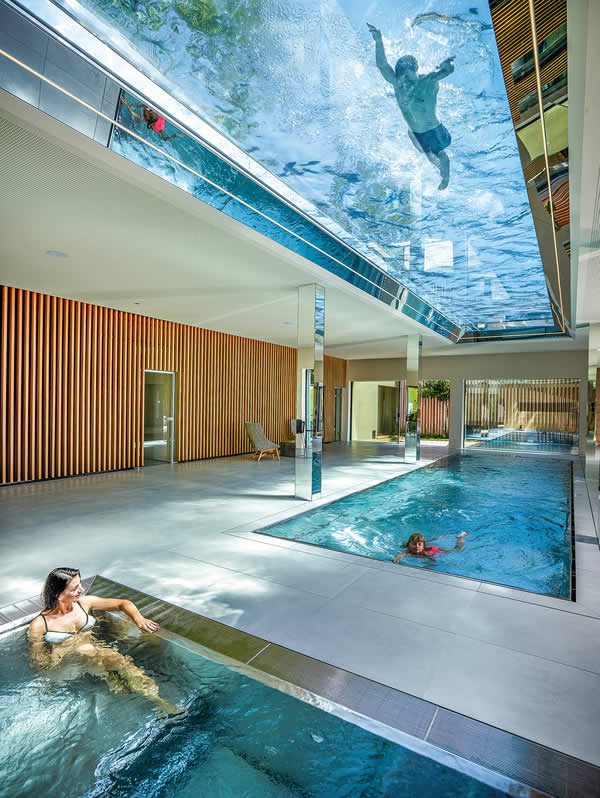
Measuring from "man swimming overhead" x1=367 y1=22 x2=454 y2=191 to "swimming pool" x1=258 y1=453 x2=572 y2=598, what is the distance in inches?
143

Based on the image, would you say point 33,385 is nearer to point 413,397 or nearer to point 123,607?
point 123,607

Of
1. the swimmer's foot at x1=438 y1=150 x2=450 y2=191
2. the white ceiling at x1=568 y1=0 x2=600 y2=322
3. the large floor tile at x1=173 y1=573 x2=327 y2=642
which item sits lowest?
the large floor tile at x1=173 y1=573 x2=327 y2=642

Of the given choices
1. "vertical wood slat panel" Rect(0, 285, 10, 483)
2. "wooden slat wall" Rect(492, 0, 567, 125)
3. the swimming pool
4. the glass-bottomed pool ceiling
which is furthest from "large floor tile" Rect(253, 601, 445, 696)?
"vertical wood slat panel" Rect(0, 285, 10, 483)

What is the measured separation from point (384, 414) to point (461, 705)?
1900 centimetres

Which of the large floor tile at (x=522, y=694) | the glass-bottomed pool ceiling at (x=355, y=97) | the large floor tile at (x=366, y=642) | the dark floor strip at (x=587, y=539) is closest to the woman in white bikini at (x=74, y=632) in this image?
the large floor tile at (x=366, y=642)

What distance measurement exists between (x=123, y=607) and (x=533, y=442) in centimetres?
1511

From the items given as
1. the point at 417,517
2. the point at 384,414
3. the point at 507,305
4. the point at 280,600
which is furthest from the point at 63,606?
the point at 384,414

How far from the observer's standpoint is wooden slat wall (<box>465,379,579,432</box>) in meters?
14.6

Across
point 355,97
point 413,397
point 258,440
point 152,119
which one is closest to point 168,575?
point 152,119

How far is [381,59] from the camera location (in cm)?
284

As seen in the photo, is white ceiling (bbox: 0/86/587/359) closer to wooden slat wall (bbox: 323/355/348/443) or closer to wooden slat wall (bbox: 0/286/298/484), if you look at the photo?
wooden slat wall (bbox: 0/286/298/484)

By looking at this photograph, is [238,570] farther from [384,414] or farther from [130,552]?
[384,414]

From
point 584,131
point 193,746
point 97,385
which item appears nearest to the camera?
point 193,746

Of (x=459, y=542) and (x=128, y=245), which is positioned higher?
(x=128, y=245)
